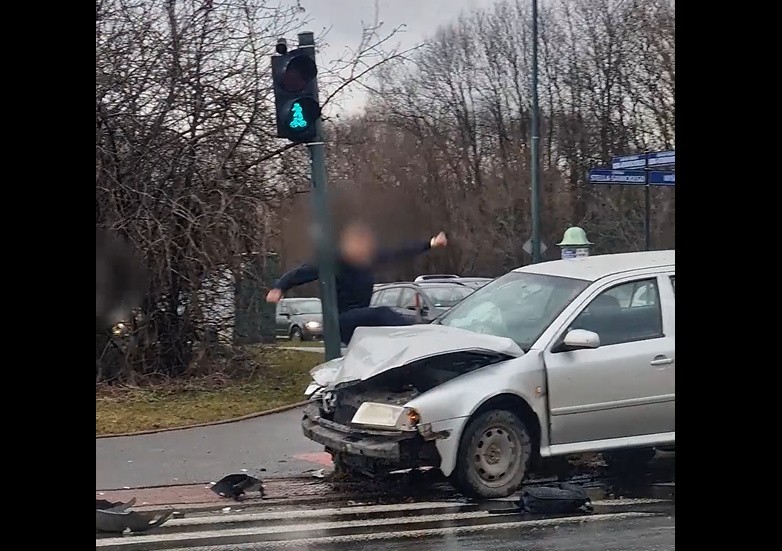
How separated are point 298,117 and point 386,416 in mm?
1920

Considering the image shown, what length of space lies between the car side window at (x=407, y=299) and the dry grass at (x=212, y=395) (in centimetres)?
70

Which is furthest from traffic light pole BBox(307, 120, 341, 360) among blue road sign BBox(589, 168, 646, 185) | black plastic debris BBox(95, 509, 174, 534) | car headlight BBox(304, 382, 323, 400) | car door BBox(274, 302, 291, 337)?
blue road sign BBox(589, 168, 646, 185)

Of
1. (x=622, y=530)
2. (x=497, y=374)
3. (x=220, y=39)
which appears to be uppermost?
(x=220, y=39)

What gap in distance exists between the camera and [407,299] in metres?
5.31

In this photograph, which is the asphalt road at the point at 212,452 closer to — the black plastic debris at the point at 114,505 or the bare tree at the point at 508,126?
the black plastic debris at the point at 114,505

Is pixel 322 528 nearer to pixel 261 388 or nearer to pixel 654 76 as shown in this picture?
pixel 261 388

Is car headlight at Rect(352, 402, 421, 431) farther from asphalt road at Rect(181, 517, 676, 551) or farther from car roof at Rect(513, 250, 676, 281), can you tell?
car roof at Rect(513, 250, 676, 281)

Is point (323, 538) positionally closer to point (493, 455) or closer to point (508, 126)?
point (493, 455)

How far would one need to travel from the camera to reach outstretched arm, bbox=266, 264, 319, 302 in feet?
16.8

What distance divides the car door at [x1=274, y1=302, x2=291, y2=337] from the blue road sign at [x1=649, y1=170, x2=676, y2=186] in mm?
2403

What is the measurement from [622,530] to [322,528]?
1.71 metres

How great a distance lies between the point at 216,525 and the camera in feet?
16.5
